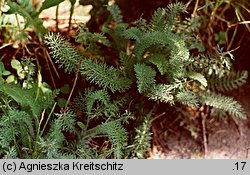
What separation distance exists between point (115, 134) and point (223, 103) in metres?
0.48

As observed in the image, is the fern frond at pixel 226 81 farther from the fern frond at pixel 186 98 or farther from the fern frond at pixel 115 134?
the fern frond at pixel 115 134

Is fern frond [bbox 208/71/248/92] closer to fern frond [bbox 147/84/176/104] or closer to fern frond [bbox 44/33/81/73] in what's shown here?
fern frond [bbox 147/84/176/104]

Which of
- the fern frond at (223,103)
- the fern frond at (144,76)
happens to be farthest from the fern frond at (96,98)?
the fern frond at (223,103)

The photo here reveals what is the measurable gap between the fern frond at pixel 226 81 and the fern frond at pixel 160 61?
306 millimetres

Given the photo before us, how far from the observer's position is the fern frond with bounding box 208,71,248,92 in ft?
6.77

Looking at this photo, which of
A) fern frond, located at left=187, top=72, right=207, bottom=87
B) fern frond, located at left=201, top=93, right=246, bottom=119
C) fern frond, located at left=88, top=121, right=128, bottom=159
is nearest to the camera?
fern frond, located at left=88, top=121, right=128, bottom=159

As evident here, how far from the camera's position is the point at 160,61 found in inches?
71.2

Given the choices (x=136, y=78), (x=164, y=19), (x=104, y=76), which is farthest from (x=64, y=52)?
(x=164, y=19)

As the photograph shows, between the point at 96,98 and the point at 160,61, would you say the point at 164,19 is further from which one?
the point at 96,98

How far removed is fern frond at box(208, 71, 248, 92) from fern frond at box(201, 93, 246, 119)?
0.06 m

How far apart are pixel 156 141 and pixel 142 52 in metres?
0.40

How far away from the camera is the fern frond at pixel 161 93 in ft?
5.94

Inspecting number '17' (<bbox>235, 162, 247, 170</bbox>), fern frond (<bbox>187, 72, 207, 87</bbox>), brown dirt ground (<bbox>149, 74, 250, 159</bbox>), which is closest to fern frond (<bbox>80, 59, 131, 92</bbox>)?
fern frond (<bbox>187, 72, 207, 87</bbox>)

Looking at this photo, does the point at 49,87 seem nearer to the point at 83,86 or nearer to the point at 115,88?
the point at 83,86
